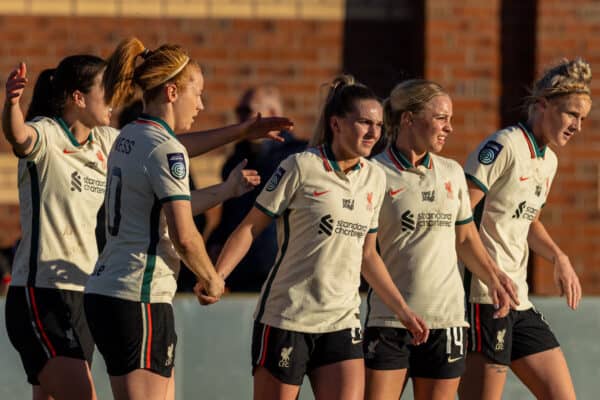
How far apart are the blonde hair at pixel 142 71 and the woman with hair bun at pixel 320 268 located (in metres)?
0.68

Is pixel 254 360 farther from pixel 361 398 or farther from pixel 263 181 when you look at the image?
pixel 263 181

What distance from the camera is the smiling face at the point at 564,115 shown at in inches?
254

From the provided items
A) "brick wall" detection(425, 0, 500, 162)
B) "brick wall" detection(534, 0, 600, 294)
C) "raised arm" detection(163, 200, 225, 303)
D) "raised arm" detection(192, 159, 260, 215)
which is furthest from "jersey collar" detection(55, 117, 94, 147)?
"brick wall" detection(534, 0, 600, 294)

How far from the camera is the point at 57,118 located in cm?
594

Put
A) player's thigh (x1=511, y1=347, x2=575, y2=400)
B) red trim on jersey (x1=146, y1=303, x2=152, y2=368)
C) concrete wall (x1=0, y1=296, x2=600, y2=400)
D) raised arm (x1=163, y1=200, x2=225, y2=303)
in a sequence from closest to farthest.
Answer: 1. raised arm (x1=163, y1=200, x2=225, y2=303)
2. red trim on jersey (x1=146, y1=303, x2=152, y2=368)
3. player's thigh (x1=511, y1=347, x2=575, y2=400)
4. concrete wall (x1=0, y1=296, x2=600, y2=400)

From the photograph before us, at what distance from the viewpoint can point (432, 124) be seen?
6.09 metres

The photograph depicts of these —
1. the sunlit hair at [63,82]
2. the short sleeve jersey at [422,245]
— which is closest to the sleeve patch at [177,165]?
the sunlit hair at [63,82]

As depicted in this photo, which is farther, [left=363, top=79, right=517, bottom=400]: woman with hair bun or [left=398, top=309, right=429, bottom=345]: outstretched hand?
[left=363, top=79, right=517, bottom=400]: woman with hair bun

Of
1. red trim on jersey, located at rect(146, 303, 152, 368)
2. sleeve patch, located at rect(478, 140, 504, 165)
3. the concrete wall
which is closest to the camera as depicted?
red trim on jersey, located at rect(146, 303, 152, 368)

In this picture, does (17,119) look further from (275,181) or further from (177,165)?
(275,181)

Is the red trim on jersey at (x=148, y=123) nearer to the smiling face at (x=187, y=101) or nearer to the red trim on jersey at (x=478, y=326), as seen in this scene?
the smiling face at (x=187, y=101)

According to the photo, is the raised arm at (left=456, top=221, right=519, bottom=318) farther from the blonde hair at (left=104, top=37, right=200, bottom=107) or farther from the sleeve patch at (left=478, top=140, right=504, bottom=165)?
the blonde hair at (left=104, top=37, right=200, bottom=107)

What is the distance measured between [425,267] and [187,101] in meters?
1.35

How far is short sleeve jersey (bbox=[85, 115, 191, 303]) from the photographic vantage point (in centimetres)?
515
